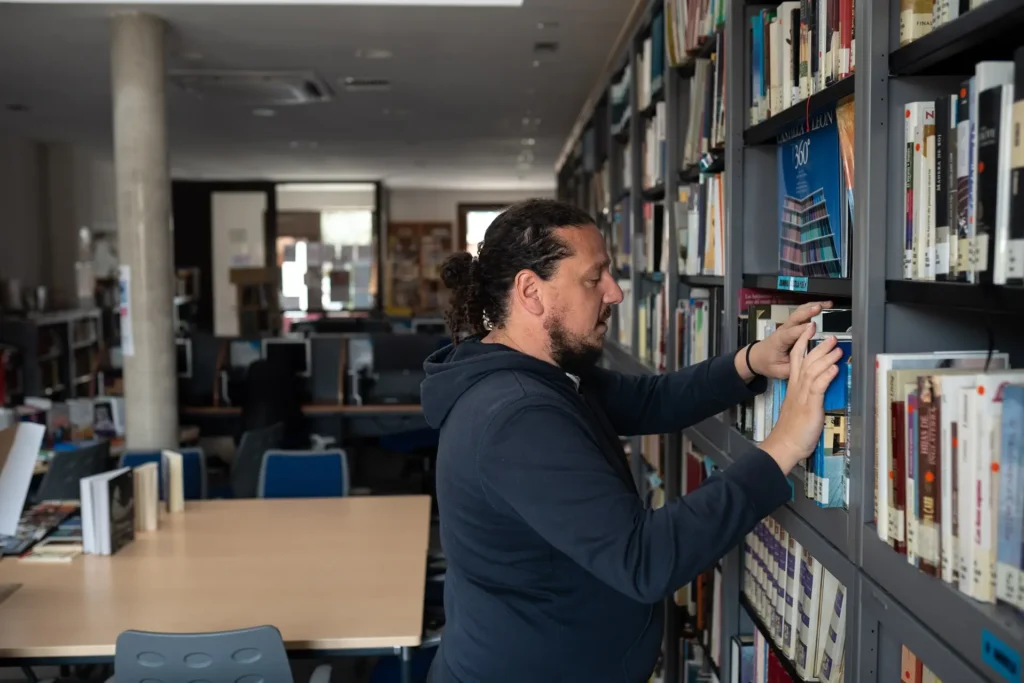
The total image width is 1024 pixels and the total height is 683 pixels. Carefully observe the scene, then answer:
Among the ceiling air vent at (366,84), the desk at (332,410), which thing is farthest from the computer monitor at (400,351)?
the ceiling air vent at (366,84)

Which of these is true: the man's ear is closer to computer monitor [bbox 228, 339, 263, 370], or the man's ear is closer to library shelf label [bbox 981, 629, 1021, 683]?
library shelf label [bbox 981, 629, 1021, 683]

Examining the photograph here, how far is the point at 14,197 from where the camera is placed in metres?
9.66

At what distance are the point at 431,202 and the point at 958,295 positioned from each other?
1552cm

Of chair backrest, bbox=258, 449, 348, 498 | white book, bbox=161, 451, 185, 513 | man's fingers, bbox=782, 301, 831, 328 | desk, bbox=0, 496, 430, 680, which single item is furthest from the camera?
chair backrest, bbox=258, 449, 348, 498

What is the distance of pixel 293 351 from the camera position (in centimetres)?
681

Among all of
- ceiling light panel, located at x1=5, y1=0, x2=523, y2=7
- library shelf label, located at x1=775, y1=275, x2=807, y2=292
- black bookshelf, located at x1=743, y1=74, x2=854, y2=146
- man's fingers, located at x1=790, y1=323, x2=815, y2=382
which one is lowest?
man's fingers, located at x1=790, y1=323, x2=815, y2=382

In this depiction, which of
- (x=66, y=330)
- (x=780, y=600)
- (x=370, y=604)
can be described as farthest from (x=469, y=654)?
(x=66, y=330)

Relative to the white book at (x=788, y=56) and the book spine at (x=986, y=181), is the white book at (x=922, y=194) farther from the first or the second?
the white book at (x=788, y=56)

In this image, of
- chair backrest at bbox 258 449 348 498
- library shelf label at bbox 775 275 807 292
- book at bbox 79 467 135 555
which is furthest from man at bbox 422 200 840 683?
chair backrest at bbox 258 449 348 498

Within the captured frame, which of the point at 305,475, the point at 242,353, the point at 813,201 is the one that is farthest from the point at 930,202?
the point at 242,353

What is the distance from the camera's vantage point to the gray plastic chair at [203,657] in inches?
85.7

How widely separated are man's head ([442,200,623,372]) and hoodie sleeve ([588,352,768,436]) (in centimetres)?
38

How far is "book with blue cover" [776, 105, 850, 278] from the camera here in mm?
1797

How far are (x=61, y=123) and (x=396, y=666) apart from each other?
25.3 ft
